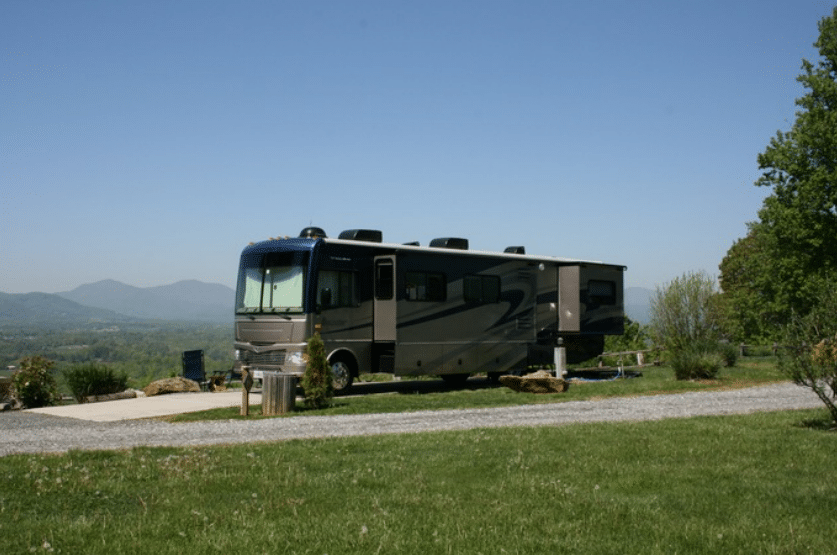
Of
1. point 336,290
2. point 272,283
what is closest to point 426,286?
point 336,290

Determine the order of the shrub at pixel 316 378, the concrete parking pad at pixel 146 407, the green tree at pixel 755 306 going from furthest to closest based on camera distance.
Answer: the green tree at pixel 755 306 < the concrete parking pad at pixel 146 407 < the shrub at pixel 316 378

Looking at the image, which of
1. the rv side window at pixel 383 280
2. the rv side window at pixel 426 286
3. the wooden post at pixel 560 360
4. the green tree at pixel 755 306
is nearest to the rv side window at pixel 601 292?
the wooden post at pixel 560 360

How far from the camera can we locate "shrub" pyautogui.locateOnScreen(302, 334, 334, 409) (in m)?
16.5

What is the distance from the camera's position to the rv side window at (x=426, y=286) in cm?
2047

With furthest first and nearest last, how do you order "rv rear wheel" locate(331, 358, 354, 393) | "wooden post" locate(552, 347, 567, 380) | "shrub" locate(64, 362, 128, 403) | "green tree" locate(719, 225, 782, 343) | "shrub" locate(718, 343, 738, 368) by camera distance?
"green tree" locate(719, 225, 782, 343) < "shrub" locate(718, 343, 738, 368) < "wooden post" locate(552, 347, 567, 380) < "shrub" locate(64, 362, 128, 403) < "rv rear wheel" locate(331, 358, 354, 393)

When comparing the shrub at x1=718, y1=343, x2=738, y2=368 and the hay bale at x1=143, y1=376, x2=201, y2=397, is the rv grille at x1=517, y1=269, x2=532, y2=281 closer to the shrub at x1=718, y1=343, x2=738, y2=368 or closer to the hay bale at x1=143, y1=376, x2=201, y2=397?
the shrub at x1=718, y1=343, x2=738, y2=368

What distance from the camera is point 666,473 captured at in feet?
29.1

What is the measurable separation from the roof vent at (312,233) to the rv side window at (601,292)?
28.4 ft

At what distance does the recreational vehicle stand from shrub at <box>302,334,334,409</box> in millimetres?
1189

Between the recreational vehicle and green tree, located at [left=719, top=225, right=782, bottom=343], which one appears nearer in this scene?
the recreational vehicle

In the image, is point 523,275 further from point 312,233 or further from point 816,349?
point 816,349

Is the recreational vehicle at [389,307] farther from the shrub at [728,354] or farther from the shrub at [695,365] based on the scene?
the shrub at [728,354]

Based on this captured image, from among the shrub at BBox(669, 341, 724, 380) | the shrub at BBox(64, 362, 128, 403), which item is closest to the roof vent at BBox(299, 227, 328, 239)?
the shrub at BBox(64, 362, 128, 403)

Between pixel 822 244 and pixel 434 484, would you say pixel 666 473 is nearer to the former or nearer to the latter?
pixel 434 484
